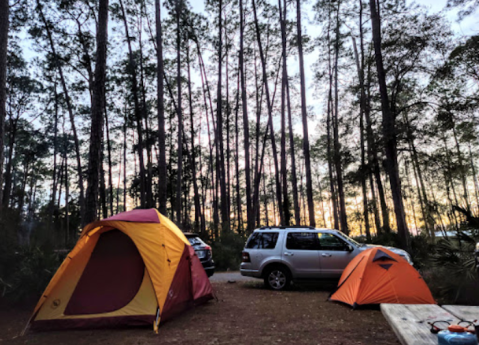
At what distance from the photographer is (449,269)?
6.52m

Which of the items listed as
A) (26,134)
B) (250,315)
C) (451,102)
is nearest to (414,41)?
(451,102)

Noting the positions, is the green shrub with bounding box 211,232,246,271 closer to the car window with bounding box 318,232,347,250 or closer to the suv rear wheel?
the suv rear wheel

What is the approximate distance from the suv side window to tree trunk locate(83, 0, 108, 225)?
14.8ft

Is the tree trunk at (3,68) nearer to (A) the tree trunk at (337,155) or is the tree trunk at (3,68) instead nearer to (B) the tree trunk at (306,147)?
(B) the tree trunk at (306,147)

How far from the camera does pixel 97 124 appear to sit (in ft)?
29.1

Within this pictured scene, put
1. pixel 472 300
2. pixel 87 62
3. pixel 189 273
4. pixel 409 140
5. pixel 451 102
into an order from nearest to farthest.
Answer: pixel 472 300
pixel 189 273
pixel 451 102
pixel 409 140
pixel 87 62

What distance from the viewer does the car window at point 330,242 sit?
8.83 meters

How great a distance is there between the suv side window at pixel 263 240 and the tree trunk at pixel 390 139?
308 inches

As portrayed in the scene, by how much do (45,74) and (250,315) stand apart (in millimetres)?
23651

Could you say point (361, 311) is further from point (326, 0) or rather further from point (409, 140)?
point (326, 0)

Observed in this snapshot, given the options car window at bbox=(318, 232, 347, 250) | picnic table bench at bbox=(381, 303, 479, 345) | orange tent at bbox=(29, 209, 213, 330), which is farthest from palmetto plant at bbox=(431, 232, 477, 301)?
orange tent at bbox=(29, 209, 213, 330)

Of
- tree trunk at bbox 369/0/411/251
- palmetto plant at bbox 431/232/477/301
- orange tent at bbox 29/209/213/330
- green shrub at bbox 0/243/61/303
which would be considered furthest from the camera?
tree trunk at bbox 369/0/411/251

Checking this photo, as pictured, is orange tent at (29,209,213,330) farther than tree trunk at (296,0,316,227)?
No

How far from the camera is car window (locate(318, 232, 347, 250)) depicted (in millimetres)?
8828
